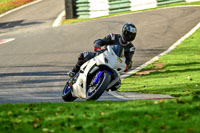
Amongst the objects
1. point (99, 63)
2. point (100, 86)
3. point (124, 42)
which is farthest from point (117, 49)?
point (100, 86)

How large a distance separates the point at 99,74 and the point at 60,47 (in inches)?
458

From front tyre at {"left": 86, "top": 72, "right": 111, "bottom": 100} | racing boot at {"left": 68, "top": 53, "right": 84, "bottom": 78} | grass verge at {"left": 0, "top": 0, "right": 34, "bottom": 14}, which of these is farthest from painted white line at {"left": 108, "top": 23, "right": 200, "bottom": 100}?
grass verge at {"left": 0, "top": 0, "right": 34, "bottom": 14}

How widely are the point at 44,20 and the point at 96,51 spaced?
21494mm

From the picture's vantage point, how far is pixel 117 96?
11.3 metres

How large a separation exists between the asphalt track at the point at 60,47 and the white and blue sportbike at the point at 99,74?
165 centimetres

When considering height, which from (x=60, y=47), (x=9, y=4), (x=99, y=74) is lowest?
(x=9, y=4)

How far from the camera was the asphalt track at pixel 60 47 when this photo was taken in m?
12.8

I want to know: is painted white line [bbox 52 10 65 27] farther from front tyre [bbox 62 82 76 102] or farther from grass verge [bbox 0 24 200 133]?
grass verge [bbox 0 24 200 133]

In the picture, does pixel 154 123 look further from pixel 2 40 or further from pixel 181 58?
pixel 2 40

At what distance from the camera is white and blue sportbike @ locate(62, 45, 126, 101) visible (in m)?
8.73

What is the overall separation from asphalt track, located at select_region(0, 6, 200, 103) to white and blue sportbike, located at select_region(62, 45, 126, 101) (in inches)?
64.9

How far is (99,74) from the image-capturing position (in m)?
8.87

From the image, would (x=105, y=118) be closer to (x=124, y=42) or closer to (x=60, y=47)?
(x=124, y=42)

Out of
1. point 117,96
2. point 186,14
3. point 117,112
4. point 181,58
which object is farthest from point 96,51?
point 186,14
